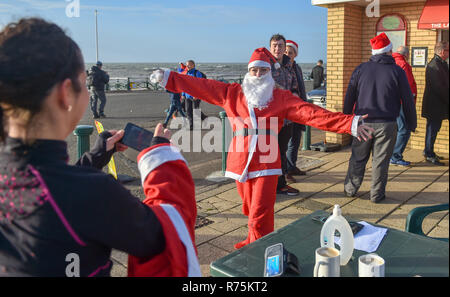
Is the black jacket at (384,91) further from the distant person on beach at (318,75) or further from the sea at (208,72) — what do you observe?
the sea at (208,72)

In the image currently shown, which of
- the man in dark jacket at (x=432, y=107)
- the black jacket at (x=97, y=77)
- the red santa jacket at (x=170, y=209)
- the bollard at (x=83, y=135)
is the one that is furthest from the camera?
the black jacket at (x=97, y=77)

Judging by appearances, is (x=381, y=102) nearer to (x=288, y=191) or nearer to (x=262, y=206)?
(x=288, y=191)

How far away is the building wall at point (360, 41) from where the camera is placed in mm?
7914

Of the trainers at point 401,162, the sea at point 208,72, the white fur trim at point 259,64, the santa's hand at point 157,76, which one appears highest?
the sea at point 208,72

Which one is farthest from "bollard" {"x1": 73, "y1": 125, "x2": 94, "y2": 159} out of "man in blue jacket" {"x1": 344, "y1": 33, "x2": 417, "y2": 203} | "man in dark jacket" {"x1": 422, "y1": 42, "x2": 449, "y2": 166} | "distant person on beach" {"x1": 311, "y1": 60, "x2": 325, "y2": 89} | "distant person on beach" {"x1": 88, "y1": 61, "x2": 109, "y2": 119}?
"distant person on beach" {"x1": 311, "y1": 60, "x2": 325, "y2": 89}

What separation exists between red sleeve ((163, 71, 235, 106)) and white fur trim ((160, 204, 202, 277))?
2.62 metres

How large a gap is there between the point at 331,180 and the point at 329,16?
3.72 m

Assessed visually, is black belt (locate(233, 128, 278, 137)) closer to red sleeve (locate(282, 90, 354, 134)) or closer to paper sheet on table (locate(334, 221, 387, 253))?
red sleeve (locate(282, 90, 354, 134))

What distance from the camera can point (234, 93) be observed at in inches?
155

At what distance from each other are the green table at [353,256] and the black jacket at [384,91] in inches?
127

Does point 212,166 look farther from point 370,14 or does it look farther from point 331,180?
point 370,14

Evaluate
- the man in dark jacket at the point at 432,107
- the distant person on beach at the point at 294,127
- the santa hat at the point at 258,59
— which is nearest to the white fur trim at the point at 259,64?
the santa hat at the point at 258,59

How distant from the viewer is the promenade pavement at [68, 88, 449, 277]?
433 centimetres
